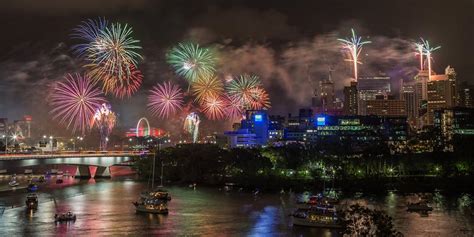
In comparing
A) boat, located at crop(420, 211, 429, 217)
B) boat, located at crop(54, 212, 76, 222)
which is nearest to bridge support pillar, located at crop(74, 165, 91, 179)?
boat, located at crop(54, 212, 76, 222)

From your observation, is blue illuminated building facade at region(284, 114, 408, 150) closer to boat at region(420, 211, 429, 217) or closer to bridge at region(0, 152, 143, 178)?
bridge at region(0, 152, 143, 178)

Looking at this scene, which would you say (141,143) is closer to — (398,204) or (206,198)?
(206,198)

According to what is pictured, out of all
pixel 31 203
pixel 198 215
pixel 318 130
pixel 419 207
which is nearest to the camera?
pixel 198 215

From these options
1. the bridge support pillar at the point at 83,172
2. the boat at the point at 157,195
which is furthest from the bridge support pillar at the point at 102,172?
the boat at the point at 157,195

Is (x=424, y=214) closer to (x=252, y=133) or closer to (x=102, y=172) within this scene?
(x=102, y=172)

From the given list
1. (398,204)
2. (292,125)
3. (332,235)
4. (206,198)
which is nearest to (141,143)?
(292,125)

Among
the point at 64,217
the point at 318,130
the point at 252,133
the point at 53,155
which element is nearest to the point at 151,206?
the point at 64,217
